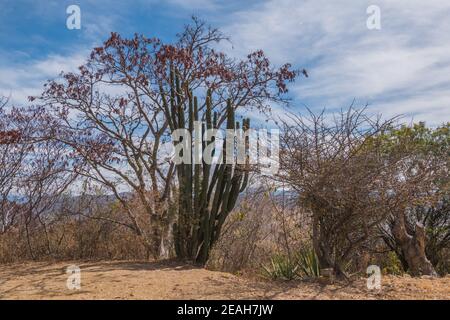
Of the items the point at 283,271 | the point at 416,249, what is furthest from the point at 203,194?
the point at 416,249

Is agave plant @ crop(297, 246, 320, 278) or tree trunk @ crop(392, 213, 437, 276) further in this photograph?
tree trunk @ crop(392, 213, 437, 276)

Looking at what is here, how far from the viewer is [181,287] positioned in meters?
5.72

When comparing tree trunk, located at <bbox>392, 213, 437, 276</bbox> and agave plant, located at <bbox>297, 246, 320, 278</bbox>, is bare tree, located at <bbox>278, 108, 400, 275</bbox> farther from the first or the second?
tree trunk, located at <bbox>392, 213, 437, 276</bbox>

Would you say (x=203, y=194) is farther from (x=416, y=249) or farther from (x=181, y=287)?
(x=416, y=249)

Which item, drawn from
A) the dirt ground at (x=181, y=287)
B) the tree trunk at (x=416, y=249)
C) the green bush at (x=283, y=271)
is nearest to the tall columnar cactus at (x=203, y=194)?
the dirt ground at (x=181, y=287)

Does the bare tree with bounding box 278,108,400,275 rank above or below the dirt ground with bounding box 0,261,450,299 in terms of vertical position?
above

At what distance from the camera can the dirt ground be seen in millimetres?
5254

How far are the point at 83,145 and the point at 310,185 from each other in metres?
4.98

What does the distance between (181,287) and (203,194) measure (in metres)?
2.40

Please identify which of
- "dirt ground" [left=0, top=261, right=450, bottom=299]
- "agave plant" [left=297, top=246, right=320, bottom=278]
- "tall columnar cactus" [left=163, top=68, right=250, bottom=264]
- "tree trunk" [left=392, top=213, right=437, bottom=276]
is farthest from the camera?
"tree trunk" [left=392, top=213, right=437, bottom=276]

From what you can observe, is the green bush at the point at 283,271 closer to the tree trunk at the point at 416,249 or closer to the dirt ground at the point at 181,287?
the dirt ground at the point at 181,287

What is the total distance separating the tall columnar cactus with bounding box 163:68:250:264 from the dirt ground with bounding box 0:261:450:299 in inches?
34.3

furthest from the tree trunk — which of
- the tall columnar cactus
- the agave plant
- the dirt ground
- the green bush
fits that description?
the tall columnar cactus

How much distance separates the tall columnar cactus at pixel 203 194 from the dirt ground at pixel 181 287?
0.87 m
